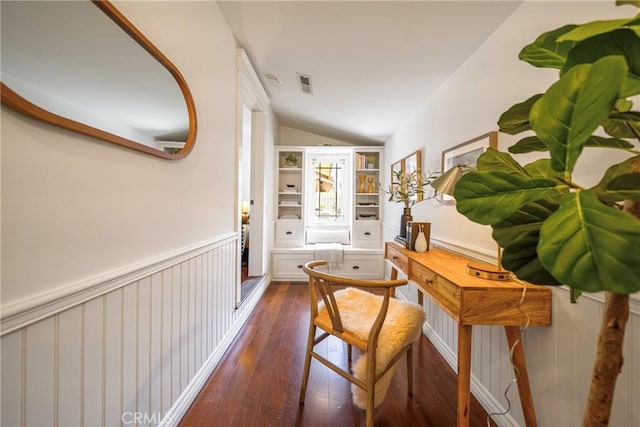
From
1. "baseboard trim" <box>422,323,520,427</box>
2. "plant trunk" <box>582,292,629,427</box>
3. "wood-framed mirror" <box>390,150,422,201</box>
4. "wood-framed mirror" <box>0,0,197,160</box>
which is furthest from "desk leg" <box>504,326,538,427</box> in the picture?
"wood-framed mirror" <box>0,0,197,160</box>

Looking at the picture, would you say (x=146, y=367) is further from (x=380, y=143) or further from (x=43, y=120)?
(x=380, y=143)

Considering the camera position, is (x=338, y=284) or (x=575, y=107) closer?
(x=575, y=107)

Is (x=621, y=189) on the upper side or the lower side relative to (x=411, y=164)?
lower

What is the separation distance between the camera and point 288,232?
3756 mm

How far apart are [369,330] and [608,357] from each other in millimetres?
865

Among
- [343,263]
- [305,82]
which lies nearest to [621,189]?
[305,82]

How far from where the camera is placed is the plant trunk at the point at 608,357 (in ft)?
1.54

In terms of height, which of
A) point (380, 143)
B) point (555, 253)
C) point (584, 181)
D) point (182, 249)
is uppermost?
point (380, 143)

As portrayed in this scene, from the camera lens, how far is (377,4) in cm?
135

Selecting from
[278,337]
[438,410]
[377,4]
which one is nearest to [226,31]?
[377,4]

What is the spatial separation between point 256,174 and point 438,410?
2.79 metres

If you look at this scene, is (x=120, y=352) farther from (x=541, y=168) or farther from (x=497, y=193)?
(x=541, y=168)

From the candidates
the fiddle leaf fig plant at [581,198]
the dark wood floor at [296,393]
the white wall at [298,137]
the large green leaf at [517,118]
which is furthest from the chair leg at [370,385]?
the white wall at [298,137]

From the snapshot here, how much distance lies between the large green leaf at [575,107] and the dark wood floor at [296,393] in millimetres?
1517
